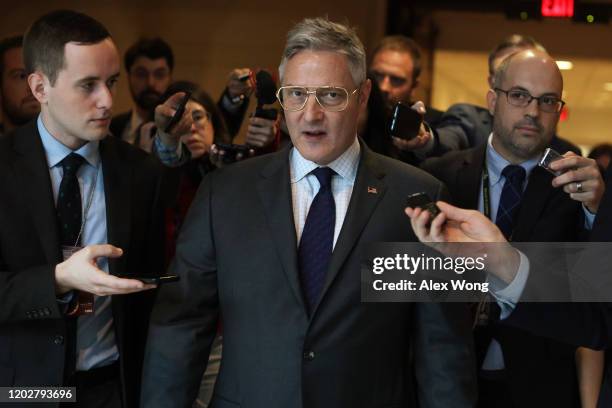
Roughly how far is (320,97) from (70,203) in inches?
33.3

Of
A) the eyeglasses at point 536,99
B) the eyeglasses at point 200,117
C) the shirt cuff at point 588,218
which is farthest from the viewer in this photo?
the eyeglasses at point 200,117

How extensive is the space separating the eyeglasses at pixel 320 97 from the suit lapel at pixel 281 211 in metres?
0.19

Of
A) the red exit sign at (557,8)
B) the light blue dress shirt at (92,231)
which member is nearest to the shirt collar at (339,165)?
the light blue dress shirt at (92,231)

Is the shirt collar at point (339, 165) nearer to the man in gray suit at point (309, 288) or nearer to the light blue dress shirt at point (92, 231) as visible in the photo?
the man in gray suit at point (309, 288)

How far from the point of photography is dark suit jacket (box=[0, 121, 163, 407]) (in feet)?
8.25

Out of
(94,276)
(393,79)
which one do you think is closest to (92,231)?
→ (94,276)

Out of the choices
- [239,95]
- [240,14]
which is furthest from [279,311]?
[240,14]

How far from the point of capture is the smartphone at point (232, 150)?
3.23 meters

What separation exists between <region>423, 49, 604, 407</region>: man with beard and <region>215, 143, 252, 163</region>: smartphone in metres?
0.71

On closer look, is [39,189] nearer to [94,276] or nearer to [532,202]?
[94,276]

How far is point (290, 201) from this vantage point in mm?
2551

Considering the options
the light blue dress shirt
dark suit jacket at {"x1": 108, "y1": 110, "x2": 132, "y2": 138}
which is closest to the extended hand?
the light blue dress shirt

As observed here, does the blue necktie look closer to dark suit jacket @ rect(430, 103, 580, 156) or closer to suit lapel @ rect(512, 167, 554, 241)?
suit lapel @ rect(512, 167, 554, 241)

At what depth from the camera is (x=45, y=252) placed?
262cm
